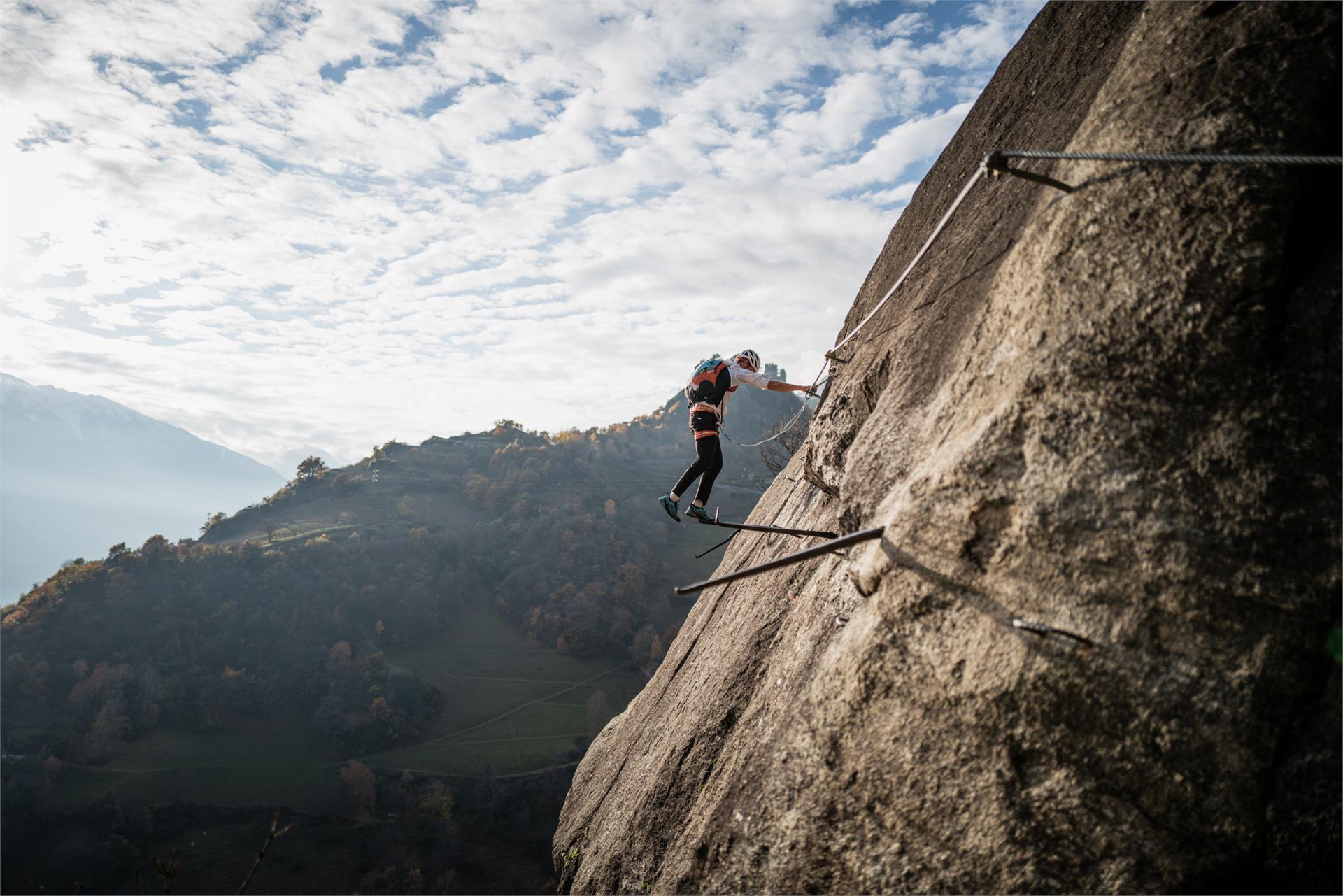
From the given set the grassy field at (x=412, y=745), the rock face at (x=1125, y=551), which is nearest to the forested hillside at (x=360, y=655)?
the grassy field at (x=412, y=745)

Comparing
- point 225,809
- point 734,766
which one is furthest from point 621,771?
point 225,809

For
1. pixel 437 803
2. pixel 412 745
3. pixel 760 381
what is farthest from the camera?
pixel 412 745

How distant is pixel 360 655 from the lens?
80.8 metres

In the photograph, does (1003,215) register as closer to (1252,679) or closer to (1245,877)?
(1252,679)

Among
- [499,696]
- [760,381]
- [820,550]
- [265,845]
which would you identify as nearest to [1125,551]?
[820,550]

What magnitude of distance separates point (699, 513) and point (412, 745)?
228ft

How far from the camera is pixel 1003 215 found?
15.6ft

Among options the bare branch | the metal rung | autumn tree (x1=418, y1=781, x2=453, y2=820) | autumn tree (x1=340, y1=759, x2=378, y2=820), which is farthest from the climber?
autumn tree (x1=340, y1=759, x2=378, y2=820)

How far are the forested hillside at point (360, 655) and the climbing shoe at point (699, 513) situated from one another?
5621cm

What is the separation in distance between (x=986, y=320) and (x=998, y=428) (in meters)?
0.94

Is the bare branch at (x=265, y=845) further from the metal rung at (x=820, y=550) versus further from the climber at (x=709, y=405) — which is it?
the climber at (x=709, y=405)

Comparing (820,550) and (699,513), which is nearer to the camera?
(820,550)

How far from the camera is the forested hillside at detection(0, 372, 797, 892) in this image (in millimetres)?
58031

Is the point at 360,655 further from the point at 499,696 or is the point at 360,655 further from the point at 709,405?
the point at 709,405
